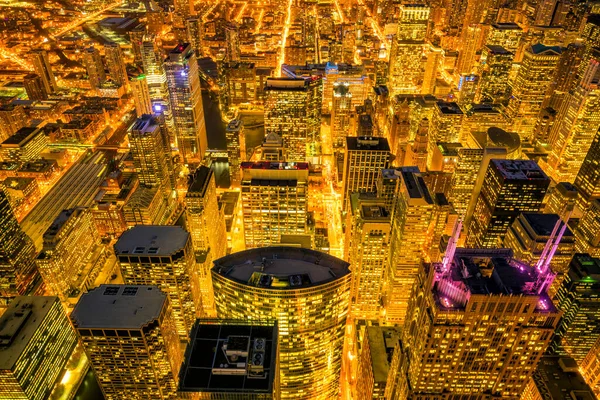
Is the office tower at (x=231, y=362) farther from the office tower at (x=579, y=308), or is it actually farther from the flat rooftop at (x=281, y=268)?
the office tower at (x=579, y=308)

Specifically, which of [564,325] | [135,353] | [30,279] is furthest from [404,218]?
[30,279]

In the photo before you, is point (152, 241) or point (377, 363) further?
point (152, 241)

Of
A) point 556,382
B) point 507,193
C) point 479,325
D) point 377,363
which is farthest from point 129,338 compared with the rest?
point 507,193

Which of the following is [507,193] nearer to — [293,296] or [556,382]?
[556,382]

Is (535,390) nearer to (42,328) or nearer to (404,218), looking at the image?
(404,218)

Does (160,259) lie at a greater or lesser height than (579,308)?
greater

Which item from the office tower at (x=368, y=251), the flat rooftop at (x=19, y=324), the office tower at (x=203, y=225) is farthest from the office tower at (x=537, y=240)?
the flat rooftop at (x=19, y=324)
